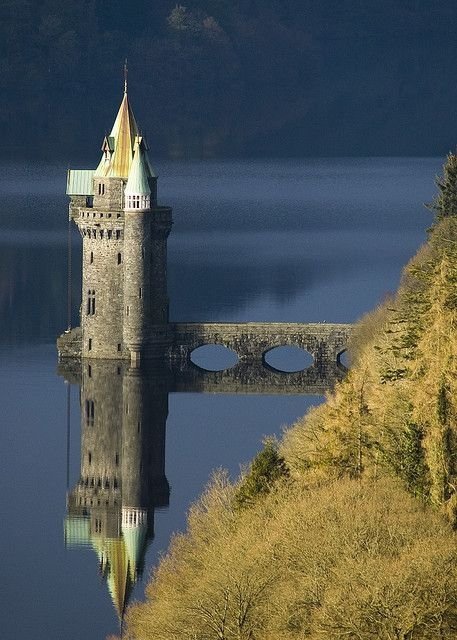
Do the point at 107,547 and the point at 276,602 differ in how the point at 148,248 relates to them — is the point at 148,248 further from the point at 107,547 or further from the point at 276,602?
the point at 276,602

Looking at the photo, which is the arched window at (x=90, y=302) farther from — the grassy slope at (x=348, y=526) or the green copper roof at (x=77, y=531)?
the grassy slope at (x=348, y=526)

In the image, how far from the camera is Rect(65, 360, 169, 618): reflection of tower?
54844 millimetres

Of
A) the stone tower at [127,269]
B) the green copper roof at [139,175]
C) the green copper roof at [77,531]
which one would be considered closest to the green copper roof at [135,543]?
the green copper roof at [77,531]

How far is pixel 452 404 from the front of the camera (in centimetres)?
4778

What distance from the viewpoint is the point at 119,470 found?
65.8 meters

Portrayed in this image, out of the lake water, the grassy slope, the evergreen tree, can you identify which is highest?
the evergreen tree

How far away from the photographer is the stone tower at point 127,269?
7931 centimetres

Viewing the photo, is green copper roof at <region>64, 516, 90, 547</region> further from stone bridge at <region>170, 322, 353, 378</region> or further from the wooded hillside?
stone bridge at <region>170, 322, 353, 378</region>

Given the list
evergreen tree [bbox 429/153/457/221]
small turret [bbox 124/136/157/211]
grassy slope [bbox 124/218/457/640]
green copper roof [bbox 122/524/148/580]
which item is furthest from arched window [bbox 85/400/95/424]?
grassy slope [bbox 124/218/457/640]

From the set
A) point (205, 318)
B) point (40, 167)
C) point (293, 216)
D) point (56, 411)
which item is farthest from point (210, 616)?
point (40, 167)

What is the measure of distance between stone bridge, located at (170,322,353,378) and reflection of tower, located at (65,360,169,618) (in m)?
2.29

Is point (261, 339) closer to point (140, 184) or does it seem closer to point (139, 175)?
point (140, 184)

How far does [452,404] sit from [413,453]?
4.07 ft

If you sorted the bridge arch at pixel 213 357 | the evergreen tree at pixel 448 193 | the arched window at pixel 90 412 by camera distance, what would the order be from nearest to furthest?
the arched window at pixel 90 412 → the bridge arch at pixel 213 357 → the evergreen tree at pixel 448 193
